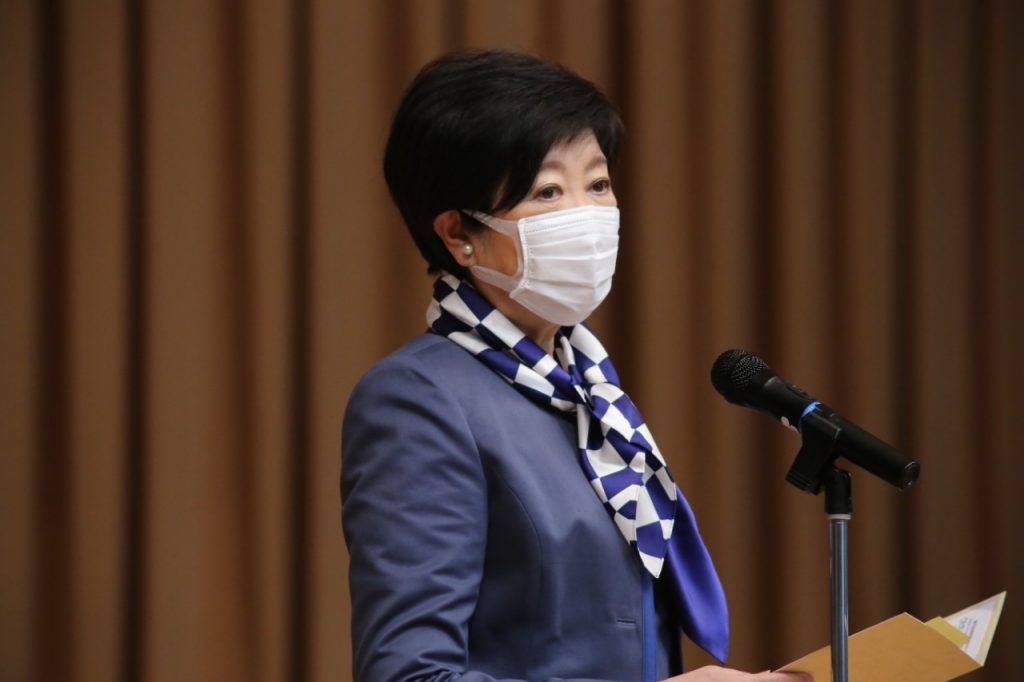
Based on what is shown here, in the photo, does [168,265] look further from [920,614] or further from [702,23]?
[920,614]

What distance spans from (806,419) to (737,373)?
0.31ft

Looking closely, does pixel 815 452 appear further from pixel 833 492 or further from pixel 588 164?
pixel 588 164

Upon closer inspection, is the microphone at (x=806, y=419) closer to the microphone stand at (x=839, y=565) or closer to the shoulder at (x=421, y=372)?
the microphone stand at (x=839, y=565)

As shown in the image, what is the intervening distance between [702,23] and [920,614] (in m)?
1.48

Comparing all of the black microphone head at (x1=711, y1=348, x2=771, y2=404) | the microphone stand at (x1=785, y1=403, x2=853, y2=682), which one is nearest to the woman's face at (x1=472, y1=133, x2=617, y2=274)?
the black microphone head at (x1=711, y1=348, x2=771, y2=404)

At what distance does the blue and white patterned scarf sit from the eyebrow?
6.5 inches

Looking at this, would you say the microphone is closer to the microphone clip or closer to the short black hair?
the microphone clip

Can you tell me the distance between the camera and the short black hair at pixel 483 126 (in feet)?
4.57

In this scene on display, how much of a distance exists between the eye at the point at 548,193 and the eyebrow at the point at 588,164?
0.02 metres

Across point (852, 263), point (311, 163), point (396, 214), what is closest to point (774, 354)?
point (852, 263)

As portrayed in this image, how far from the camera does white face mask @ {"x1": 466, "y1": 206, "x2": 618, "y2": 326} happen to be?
4.63 feet

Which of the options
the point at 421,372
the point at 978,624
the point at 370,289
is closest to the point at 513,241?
the point at 421,372

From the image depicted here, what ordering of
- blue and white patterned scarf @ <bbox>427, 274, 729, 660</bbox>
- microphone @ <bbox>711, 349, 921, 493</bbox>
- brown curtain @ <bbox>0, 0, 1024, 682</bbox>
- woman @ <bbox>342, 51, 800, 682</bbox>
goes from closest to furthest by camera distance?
microphone @ <bbox>711, 349, 921, 493</bbox>
woman @ <bbox>342, 51, 800, 682</bbox>
blue and white patterned scarf @ <bbox>427, 274, 729, 660</bbox>
brown curtain @ <bbox>0, 0, 1024, 682</bbox>

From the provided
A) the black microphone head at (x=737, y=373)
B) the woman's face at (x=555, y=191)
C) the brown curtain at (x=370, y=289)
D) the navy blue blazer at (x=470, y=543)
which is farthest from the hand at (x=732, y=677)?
the brown curtain at (x=370, y=289)
